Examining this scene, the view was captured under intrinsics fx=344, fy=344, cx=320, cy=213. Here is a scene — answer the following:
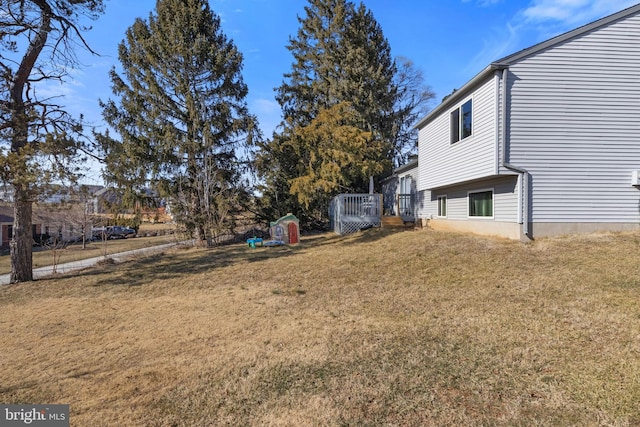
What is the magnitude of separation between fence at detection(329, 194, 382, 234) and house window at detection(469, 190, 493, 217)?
487 centimetres

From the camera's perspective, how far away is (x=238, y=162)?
18609 millimetres

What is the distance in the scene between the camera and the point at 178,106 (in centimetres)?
1741

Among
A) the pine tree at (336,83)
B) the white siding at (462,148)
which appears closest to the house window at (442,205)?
the white siding at (462,148)

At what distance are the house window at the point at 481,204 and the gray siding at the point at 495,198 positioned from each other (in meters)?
0.20

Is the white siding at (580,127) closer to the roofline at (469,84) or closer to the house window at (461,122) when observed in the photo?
the roofline at (469,84)

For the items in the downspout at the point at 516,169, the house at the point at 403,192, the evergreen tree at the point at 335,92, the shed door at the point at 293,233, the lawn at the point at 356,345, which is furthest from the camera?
the evergreen tree at the point at 335,92

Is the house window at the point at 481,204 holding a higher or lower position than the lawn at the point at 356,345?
higher

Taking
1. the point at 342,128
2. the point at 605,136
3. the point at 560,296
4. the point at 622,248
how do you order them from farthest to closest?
the point at 342,128
the point at 605,136
the point at 622,248
the point at 560,296

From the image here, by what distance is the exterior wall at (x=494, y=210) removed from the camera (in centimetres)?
954

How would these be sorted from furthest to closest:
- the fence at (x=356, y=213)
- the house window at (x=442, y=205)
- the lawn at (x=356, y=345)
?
the fence at (x=356, y=213)
the house window at (x=442, y=205)
the lawn at (x=356, y=345)

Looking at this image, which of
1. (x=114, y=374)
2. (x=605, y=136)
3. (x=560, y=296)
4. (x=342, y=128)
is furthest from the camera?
(x=342, y=128)

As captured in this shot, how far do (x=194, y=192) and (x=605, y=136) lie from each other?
51.8 feet

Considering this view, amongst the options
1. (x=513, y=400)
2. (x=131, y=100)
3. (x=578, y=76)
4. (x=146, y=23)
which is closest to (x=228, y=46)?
(x=146, y=23)

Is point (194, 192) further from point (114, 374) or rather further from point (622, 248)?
point (622, 248)
